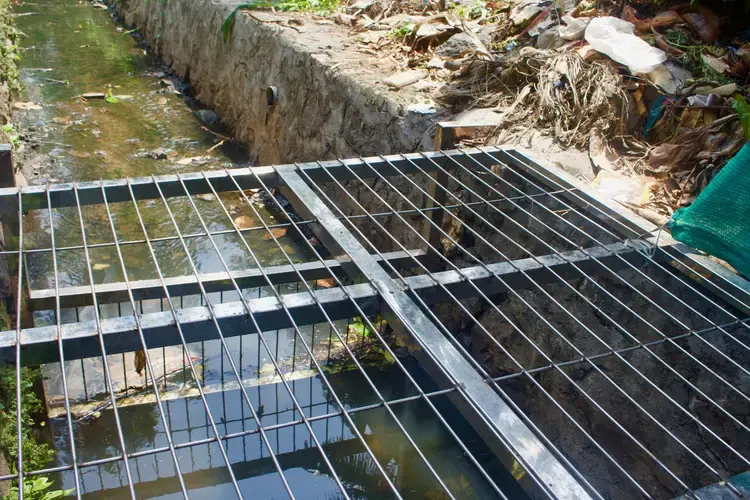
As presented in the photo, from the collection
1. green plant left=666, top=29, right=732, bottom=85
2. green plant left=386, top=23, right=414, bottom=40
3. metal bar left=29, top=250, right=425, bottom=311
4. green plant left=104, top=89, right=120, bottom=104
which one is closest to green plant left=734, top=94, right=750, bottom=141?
green plant left=666, top=29, right=732, bottom=85

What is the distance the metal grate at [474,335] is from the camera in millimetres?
1847

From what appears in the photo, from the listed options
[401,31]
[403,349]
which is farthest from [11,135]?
[403,349]

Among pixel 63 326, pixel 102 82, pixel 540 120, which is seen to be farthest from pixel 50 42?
pixel 63 326

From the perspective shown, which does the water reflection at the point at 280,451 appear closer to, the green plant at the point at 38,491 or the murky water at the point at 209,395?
the murky water at the point at 209,395

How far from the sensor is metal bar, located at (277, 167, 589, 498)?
154 centimetres

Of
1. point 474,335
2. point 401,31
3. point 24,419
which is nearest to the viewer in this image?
point 24,419

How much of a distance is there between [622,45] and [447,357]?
2.85m

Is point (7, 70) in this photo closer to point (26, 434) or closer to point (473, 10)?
point (473, 10)

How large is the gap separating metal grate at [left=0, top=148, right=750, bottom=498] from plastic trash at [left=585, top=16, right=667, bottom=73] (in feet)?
3.54

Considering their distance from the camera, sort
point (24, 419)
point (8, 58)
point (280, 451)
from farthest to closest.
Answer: point (8, 58) < point (280, 451) < point (24, 419)

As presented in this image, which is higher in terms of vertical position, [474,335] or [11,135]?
[11,135]

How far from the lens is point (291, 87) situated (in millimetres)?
5898

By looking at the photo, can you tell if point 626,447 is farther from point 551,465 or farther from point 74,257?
point 74,257

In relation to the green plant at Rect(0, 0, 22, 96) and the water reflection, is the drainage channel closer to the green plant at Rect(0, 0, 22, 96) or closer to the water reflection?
the water reflection
